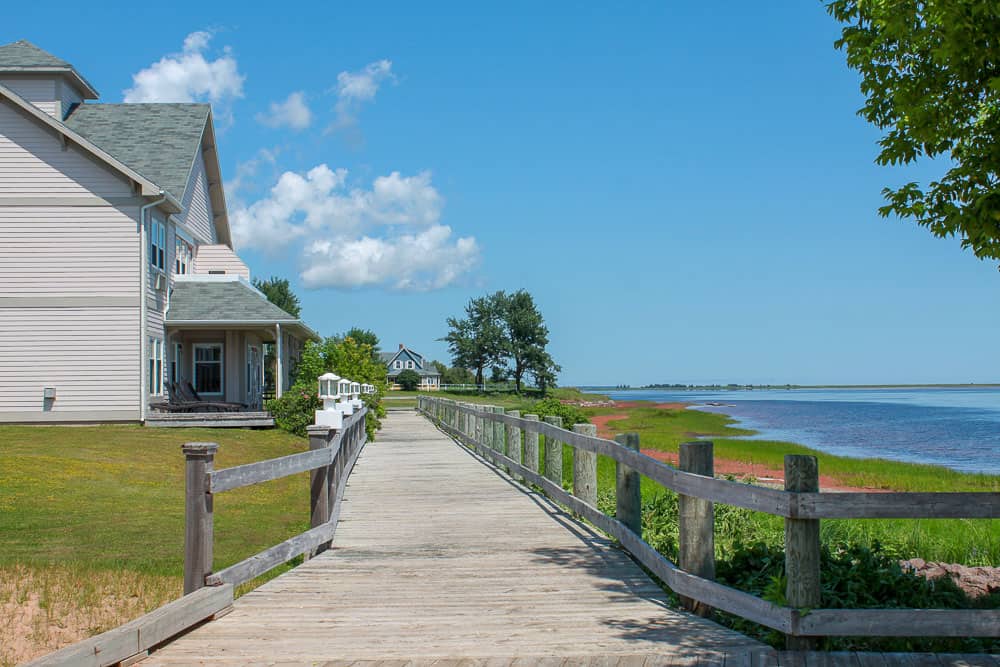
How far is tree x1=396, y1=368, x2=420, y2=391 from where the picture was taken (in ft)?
341

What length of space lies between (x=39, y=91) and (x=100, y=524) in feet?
69.8

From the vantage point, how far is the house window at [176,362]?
2920 centimetres

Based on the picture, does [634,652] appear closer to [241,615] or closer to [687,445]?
[687,445]

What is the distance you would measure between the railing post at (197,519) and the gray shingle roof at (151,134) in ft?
78.6

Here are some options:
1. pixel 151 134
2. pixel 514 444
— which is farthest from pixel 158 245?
pixel 514 444

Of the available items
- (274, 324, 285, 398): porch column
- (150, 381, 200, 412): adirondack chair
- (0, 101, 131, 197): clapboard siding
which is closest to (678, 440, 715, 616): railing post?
(150, 381, 200, 412): adirondack chair

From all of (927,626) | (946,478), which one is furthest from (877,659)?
(946,478)

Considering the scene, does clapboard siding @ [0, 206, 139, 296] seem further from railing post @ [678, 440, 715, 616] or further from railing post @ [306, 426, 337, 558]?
railing post @ [678, 440, 715, 616]

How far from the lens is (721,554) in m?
8.78

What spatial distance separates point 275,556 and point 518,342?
311ft

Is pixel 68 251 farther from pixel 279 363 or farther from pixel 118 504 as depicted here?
pixel 118 504

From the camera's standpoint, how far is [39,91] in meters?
28.9

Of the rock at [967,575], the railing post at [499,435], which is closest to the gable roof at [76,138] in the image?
the railing post at [499,435]

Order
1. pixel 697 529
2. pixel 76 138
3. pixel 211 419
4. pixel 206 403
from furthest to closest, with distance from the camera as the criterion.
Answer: pixel 206 403 < pixel 211 419 < pixel 76 138 < pixel 697 529
